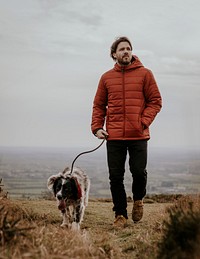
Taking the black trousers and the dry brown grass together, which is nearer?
the dry brown grass

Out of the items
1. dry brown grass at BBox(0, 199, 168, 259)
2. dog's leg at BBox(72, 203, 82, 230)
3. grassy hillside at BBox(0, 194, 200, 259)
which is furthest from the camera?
dog's leg at BBox(72, 203, 82, 230)

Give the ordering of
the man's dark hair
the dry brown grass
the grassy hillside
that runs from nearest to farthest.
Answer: the grassy hillside → the dry brown grass → the man's dark hair

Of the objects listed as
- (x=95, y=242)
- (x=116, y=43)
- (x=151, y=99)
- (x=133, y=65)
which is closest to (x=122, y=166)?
(x=151, y=99)

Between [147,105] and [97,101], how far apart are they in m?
0.82

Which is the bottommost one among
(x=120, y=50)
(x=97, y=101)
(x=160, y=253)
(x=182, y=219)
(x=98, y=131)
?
(x=160, y=253)

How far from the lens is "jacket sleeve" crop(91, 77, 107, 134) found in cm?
758

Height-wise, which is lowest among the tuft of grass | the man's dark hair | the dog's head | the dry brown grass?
the dry brown grass

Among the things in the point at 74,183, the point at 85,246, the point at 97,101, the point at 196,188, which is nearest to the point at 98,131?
the point at 97,101

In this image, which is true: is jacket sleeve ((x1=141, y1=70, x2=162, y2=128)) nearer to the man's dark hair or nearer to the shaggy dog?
the man's dark hair

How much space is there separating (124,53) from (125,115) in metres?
0.96

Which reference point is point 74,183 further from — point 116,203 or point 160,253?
point 160,253

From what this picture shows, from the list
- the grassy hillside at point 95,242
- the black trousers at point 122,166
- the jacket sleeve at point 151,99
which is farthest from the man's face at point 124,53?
the grassy hillside at point 95,242

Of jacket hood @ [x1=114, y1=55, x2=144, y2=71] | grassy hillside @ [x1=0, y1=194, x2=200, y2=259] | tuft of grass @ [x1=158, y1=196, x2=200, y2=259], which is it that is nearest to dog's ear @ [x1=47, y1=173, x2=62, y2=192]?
grassy hillside @ [x1=0, y1=194, x2=200, y2=259]

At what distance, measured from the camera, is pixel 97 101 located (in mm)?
7625
